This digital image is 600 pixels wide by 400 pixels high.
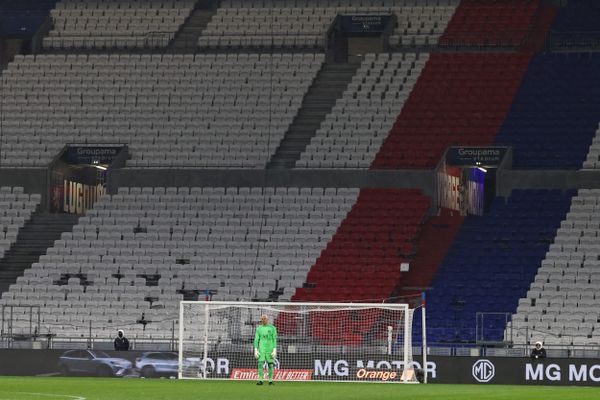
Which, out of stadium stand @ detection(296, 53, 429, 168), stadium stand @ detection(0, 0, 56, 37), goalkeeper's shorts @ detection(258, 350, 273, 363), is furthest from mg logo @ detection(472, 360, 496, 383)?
stadium stand @ detection(0, 0, 56, 37)

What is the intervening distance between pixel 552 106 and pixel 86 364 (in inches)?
896

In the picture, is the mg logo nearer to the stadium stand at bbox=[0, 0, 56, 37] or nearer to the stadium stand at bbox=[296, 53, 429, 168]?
the stadium stand at bbox=[296, 53, 429, 168]

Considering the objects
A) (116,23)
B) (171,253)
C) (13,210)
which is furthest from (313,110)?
(13,210)

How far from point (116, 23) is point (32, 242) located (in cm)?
1346

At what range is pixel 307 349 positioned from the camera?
3950 centimetres

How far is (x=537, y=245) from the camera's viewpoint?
49.8m

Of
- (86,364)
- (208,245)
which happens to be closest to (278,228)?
(208,245)

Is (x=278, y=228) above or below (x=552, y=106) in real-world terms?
below

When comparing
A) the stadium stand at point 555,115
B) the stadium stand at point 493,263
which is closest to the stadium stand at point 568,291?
the stadium stand at point 493,263

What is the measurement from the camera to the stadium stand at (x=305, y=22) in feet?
199

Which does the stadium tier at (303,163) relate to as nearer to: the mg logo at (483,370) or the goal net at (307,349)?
the goal net at (307,349)

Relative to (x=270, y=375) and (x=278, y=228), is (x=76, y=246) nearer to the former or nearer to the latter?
(x=278, y=228)

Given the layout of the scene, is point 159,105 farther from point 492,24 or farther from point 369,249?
point 492,24

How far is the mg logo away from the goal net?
163 centimetres
